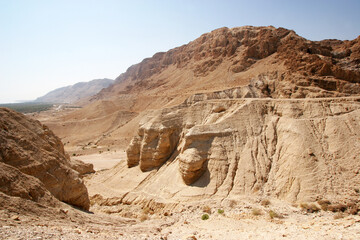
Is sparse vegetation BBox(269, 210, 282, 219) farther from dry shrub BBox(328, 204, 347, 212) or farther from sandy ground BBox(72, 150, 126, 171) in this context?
sandy ground BBox(72, 150, 126, 171)

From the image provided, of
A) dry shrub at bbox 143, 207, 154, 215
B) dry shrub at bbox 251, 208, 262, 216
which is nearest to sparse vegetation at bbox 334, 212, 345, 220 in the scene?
dry shrub at bbox 251, 208, 262, 216

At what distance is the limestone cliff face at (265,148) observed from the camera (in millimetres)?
14367

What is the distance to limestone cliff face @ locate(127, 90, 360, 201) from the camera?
14367mm

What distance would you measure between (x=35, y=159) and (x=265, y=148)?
45.9 ft

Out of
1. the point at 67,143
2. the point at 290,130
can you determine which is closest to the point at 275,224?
the point at 290,130

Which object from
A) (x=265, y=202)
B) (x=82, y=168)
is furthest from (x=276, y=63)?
(x=82, y=168)

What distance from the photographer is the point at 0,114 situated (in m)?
12.2

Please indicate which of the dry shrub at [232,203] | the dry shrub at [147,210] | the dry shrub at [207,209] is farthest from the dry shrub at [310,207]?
the dry shrub at [147,210]

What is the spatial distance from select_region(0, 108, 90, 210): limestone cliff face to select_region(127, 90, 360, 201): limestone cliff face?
646cm

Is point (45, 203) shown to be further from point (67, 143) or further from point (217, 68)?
point (217, 68)

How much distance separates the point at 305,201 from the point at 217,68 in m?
52.4

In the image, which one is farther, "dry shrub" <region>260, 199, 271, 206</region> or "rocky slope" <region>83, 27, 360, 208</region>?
"rocky slope" <region>83, 27, 360, 208</region>

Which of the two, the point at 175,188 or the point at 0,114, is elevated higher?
the point at 0,114

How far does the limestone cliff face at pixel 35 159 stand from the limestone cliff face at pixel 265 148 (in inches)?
254
